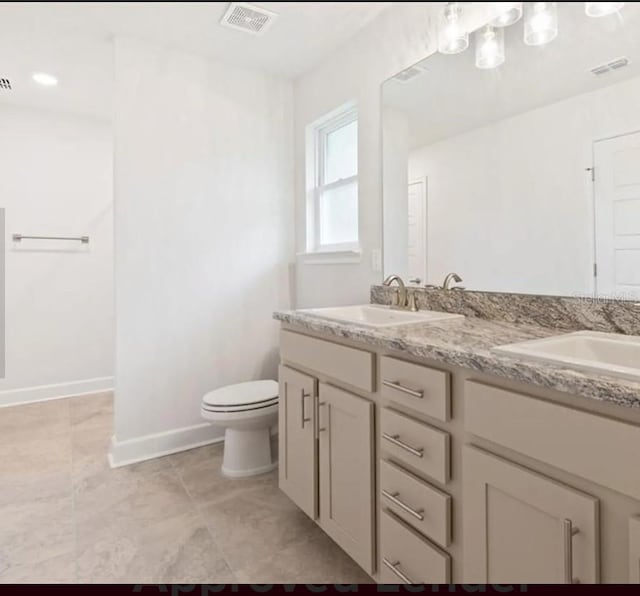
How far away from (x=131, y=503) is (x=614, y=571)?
1.86 meters

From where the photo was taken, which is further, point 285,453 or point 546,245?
point 285,453

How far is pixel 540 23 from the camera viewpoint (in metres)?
1.47

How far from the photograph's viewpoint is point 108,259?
3686 millimetres

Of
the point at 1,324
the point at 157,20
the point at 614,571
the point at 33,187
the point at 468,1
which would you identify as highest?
the point at 157,20

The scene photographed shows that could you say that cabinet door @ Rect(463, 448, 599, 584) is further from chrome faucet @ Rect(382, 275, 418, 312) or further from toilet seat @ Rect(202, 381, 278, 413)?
toilet seat @ Rect(202, 381, 278, 413)

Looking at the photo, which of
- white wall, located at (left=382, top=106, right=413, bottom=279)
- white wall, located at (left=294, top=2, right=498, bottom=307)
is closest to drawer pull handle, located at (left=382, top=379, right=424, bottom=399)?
white wall, located at (left=382, top=106, right=413, bottom=279)

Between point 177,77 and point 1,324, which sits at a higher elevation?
point 177,77

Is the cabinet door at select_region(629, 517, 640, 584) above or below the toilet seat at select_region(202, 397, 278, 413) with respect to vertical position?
above

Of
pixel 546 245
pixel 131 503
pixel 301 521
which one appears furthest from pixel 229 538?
pixel 546 245

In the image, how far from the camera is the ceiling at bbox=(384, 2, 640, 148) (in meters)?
1.28

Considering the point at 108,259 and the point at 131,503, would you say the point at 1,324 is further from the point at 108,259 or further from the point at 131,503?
the point at 131,503

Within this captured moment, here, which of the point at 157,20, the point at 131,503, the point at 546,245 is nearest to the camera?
the point at 546,245

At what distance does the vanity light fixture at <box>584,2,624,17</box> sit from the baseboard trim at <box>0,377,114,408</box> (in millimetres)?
3939

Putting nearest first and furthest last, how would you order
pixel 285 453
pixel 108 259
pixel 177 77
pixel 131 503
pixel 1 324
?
pixel 285 453
pixel 131 503
pixel 177 77
pixel 1 324
pixel 108 259
